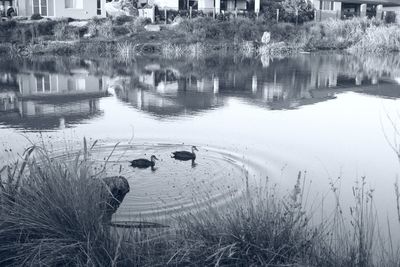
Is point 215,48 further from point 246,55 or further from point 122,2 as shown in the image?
point 122,2

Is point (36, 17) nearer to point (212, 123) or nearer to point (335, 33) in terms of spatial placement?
point (335, 33)

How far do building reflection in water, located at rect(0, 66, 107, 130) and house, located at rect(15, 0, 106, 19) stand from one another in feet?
73.0

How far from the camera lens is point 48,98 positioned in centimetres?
1950

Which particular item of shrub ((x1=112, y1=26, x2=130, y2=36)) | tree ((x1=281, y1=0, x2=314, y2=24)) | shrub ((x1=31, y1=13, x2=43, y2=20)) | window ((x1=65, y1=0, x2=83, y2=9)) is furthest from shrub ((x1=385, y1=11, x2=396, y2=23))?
shrub ((x1=31, y1=13, x2=43, y2=20))

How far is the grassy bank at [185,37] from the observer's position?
40031 millimetres

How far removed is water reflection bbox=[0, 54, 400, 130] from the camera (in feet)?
56.2

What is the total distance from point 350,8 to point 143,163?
63.4m

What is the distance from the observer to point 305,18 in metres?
54.8

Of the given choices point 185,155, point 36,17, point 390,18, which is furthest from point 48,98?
point 390,18

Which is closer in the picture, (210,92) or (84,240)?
(84,240)

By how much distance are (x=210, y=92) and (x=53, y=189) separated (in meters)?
15.8

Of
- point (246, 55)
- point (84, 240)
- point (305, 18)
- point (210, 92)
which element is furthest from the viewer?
point (305, 18)

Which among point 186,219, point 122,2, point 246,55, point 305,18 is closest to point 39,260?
point 186,219

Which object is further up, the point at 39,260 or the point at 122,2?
the point at 122,2
